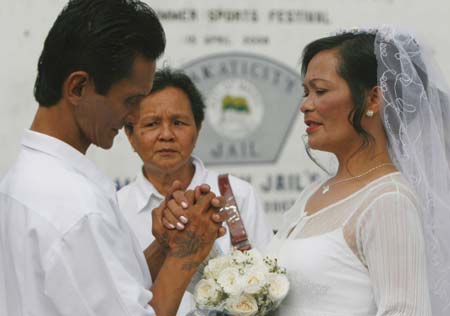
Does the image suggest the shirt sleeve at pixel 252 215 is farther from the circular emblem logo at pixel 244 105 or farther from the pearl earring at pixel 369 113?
the pearl earring at pixel 369 113

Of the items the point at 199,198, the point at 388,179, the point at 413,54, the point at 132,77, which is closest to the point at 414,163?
the point at 388,179

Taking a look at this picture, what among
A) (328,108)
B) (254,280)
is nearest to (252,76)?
(328,108)

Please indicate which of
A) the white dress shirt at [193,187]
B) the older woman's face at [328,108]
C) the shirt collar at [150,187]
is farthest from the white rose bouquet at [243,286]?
the shirt collar at [150,187]

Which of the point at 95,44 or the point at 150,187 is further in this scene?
the point at 150,187

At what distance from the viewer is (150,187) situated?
4.01 meters

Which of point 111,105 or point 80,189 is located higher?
point 111,105

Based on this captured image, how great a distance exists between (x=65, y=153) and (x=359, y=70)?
1027 millimetres

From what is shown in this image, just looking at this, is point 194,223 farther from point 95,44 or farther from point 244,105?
point 244,105

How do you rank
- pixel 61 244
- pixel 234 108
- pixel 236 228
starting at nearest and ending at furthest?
pixel 61 244, pixel 236 228, pixel 234 108

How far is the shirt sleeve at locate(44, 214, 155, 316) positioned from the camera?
6.81 ft

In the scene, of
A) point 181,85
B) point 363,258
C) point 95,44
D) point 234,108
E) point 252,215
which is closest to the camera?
point 95,44

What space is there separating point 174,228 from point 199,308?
396 mm

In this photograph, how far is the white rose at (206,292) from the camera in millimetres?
2789

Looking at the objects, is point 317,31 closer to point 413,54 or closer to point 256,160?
point 256,160
